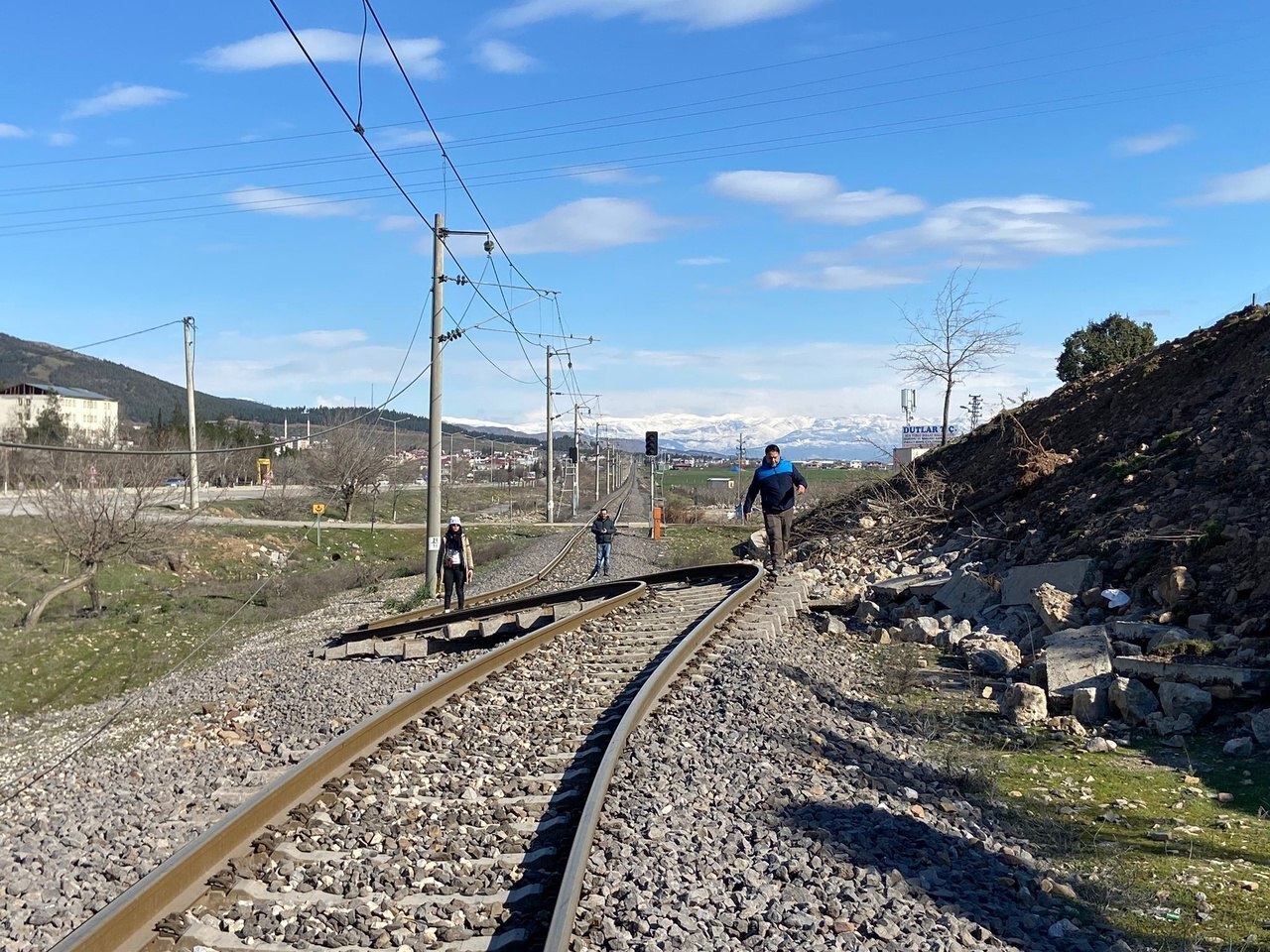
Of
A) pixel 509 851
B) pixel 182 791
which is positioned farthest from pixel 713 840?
pixel 182 791

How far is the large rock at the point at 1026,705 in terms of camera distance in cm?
1038

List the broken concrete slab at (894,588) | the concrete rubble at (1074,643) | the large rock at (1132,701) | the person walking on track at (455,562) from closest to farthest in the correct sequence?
the concrete rubble at (1074,643)
the large rock at (1132,701)
the broken concrete slab at (894,588)
the person walking on track at (455,562)

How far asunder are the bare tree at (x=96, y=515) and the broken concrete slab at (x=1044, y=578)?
25569mm

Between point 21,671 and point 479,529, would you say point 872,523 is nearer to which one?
point 21,671

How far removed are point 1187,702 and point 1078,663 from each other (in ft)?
3.71

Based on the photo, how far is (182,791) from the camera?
7.74 meters

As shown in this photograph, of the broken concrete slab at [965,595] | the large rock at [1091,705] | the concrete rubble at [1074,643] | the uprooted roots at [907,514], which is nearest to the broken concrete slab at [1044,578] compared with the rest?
the concrete rubble at [1074,643]

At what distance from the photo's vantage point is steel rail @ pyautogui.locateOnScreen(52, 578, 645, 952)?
4.64 metres

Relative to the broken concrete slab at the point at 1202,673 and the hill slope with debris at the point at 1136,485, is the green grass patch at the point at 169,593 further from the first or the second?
the broken concrete slab at the point at 1202,673

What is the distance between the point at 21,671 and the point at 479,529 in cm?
3096

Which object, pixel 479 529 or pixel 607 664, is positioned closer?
pixel 607 664

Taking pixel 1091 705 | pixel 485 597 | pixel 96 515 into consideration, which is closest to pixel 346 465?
pixel 96 515

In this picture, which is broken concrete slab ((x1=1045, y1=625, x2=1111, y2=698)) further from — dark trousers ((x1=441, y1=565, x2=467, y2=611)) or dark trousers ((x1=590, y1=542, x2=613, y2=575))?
dark trousers ((x1=590, y1=542, x2=613, y2=575))

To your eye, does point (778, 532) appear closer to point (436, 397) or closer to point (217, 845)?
point (436, 397)
